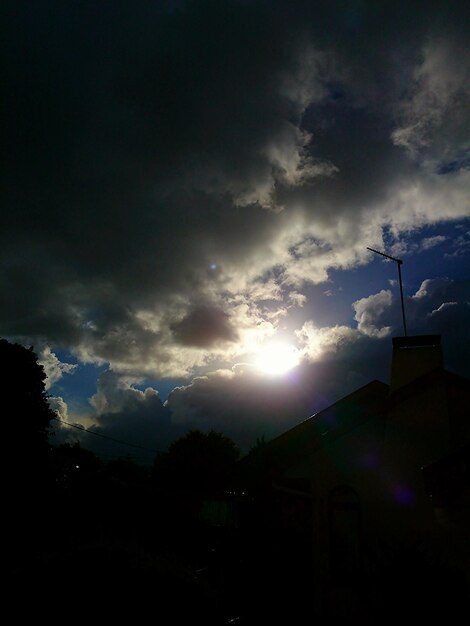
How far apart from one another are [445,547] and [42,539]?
12.4m

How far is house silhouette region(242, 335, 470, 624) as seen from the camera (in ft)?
21.3

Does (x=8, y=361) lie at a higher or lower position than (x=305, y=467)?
higher

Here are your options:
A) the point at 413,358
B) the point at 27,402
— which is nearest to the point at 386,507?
the point at 413,358

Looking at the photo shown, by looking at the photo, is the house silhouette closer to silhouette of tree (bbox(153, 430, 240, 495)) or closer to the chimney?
the chimney

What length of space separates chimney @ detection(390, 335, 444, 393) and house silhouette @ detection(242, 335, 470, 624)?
0.03 metres

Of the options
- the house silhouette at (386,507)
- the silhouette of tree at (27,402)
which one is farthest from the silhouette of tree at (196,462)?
the house silhouette at (386,507)

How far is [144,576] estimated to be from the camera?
21.8 ft

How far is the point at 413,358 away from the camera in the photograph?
35.2ft

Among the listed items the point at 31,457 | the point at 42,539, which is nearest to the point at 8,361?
the point at 31,457

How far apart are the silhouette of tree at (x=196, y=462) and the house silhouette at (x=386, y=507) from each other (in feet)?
126

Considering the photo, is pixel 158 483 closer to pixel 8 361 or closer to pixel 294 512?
pixel 8 361

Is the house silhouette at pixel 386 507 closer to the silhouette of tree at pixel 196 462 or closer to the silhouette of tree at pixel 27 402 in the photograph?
the silhouette of tree at pixel 27 402

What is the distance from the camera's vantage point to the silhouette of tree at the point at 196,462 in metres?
48.1

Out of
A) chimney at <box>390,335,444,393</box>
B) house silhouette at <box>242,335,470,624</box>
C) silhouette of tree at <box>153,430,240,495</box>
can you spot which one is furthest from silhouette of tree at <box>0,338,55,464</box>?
silhouette of tree at <box>153,430,240,495</box>
